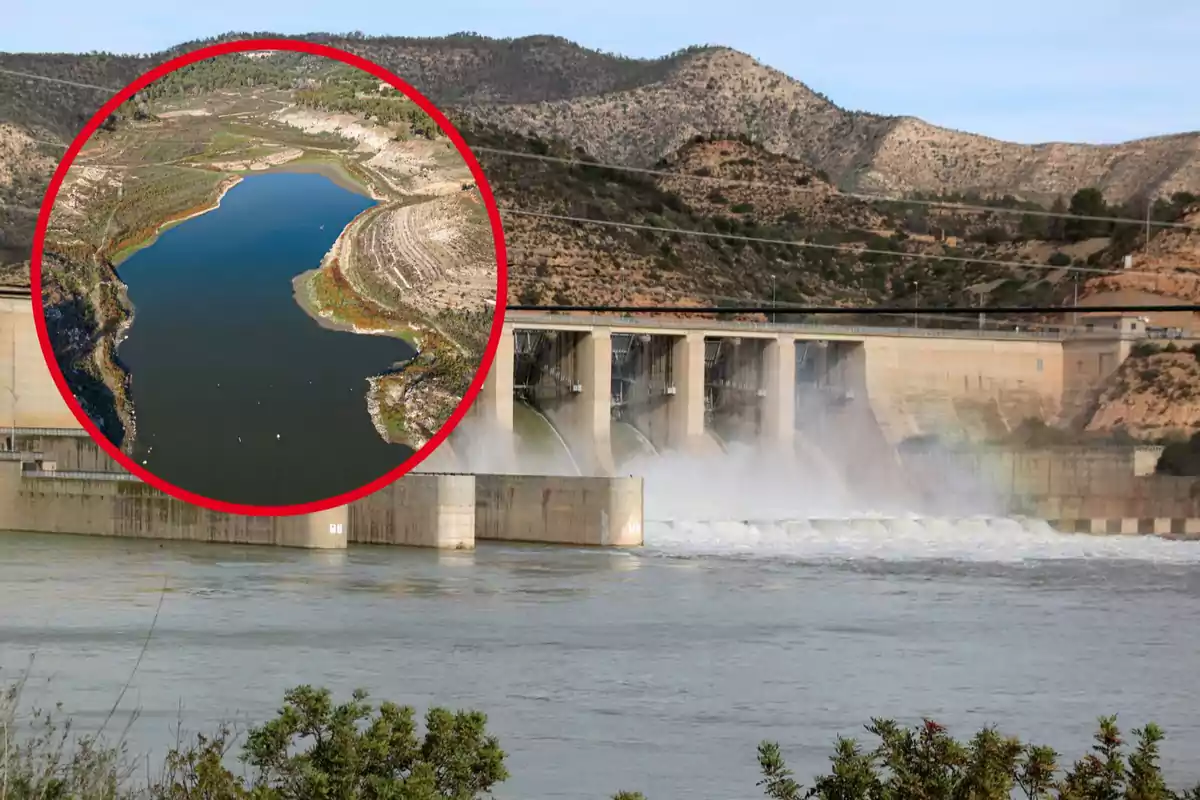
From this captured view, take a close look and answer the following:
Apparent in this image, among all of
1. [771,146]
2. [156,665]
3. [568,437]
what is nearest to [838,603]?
[156,665]

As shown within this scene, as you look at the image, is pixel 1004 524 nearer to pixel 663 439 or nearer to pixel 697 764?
pixel 663 439

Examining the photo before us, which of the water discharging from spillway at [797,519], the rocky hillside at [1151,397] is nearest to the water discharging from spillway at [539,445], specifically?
the water discharging from spillway at [797,519]

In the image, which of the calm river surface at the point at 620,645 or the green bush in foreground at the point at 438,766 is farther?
the calm river surface at the point at 620,645

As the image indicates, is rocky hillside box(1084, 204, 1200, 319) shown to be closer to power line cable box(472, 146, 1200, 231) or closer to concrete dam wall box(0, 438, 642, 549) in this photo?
power line cable box(472, 146, 1200, 231)

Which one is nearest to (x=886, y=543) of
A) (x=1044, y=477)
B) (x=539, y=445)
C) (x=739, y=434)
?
(x=539, y=445)
